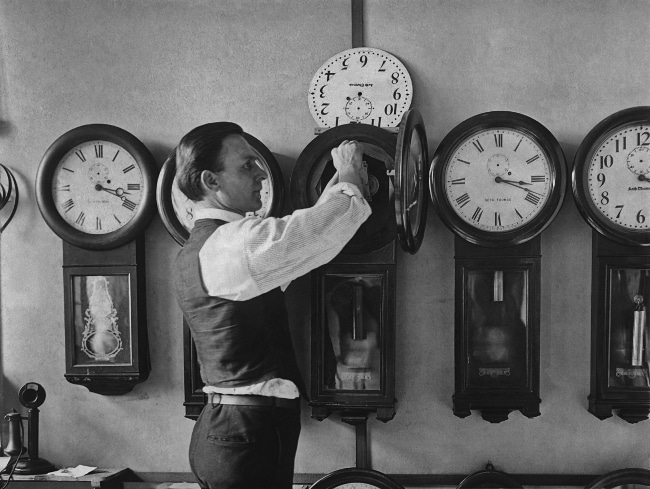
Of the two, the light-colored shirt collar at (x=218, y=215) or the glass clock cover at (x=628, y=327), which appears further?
the glass clock cover at (x=628, y=327)

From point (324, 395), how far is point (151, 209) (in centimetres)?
117

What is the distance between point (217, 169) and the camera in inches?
87.4

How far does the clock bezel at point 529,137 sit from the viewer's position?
9.10 ft

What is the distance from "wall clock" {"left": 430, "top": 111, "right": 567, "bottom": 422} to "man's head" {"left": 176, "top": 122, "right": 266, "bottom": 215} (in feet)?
3.14

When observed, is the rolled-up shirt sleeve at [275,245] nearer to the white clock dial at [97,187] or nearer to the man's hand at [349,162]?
the man's hand at [349,162]

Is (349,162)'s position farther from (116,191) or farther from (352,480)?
(352,480)

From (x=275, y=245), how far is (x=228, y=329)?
36 cm

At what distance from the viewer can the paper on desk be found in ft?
9.81

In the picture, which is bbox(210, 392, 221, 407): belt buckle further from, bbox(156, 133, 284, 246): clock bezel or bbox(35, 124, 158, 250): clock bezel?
bbox(35, 124, 158, 250): clock bezel

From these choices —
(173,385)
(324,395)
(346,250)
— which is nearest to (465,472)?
(324,395)

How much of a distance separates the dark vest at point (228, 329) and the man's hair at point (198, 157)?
132mm

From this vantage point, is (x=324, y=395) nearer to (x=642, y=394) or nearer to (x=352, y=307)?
(x=352, y=307)

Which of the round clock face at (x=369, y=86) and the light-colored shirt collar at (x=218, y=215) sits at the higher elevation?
the round clock face at (x=369, y=86)

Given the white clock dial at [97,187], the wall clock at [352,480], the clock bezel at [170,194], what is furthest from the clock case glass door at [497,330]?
the white clock dial at [97,187]
